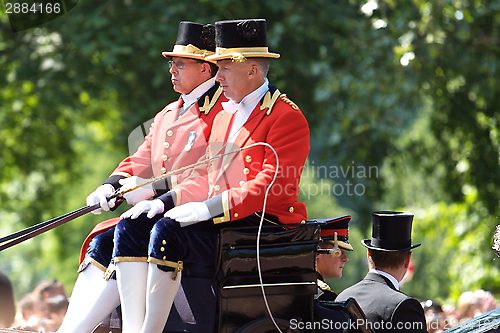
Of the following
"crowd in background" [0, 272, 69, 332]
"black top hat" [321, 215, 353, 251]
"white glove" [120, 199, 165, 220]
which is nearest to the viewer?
"white glove" [120, 199, 165, 220]

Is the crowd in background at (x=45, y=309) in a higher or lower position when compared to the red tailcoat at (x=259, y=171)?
lower

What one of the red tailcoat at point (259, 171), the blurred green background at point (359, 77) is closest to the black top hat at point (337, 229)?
the red tailcoat at point (259, 171)

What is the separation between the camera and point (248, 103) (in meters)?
3.01

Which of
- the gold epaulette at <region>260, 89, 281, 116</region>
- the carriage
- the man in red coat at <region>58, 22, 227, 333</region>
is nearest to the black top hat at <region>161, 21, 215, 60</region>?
the man in red coat at <region>58, 22, 227, 333</region>

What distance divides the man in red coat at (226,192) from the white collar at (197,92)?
1.05ft

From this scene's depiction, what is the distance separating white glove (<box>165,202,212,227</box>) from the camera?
2.67 m

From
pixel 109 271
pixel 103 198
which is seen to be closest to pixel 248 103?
pixel 103 198

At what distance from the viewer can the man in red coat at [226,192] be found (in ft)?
8.85

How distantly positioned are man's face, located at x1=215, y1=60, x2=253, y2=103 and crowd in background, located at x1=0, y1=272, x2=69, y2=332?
225 cm

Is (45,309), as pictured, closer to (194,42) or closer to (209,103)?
(209,103)

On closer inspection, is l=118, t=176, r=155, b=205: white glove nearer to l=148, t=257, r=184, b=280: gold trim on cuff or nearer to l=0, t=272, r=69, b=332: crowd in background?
l=148, t=257, r=184, b=280: gold trim on cuff

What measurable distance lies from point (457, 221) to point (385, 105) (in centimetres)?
216

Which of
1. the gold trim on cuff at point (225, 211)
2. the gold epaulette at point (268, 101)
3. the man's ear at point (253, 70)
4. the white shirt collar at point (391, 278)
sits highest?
the man's ear at point (253, 70)

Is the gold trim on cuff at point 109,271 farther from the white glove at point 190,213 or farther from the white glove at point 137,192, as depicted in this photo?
the white glove at point 190,213
